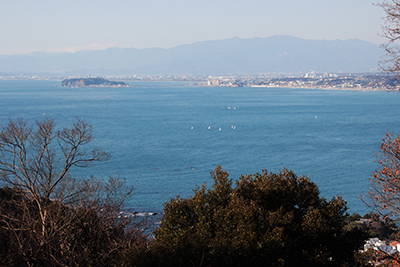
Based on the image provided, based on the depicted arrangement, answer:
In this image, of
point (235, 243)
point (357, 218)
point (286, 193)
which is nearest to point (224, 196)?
point (286, 193)

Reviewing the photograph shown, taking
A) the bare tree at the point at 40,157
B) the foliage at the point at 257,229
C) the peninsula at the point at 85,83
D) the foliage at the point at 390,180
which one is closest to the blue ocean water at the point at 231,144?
the bare tree at the point at 40,157

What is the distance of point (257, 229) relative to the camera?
297 inches

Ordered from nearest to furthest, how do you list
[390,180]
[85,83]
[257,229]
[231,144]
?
1. [390,180]
2. [257,229]
3. [231,144]
4. [85,83]

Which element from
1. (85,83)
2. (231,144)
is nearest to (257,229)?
(231,144)

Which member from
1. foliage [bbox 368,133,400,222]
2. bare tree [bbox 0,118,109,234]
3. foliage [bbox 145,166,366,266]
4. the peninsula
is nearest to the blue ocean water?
bare tree [bbox 0,118,109,234]

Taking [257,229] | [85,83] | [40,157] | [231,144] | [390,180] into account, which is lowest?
[231,144]

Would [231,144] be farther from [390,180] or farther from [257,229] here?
[390,180]

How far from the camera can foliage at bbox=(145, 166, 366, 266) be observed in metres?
7.07

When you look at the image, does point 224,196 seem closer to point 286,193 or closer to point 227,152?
point 286,193

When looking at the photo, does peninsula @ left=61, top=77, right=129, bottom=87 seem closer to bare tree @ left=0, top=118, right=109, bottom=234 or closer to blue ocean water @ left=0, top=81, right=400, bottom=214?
blue ocean water @ left=0, top=81, right=400, bottom=214

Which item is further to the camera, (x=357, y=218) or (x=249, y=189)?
(x=357, y=218)

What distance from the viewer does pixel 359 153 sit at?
46.3 meters

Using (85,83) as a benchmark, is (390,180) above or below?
below

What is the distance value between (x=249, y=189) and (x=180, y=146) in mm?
40397
